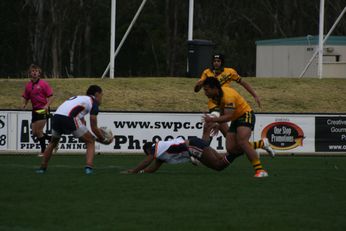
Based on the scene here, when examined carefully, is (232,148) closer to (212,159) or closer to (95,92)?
(212,159)

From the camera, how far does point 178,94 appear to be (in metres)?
31.6

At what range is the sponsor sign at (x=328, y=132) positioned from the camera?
24.6 meters

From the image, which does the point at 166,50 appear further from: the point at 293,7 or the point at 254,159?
the point at 254,159

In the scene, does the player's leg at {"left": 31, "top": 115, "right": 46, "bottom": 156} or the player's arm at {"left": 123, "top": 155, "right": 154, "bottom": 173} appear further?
the player's leg at {"left": 31, "top": 115, "right": 46, "bottom": 156}

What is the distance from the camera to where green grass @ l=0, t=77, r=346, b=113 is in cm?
3031

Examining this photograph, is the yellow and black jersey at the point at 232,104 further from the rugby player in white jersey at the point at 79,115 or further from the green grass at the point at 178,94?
the green grass at the point at 178,94

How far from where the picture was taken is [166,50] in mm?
59219

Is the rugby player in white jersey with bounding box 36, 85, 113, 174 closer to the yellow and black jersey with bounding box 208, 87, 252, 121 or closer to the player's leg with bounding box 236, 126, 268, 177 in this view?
the yellow and black jersey with bounding box 208, 87, 252, 121

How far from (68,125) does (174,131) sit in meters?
8.64

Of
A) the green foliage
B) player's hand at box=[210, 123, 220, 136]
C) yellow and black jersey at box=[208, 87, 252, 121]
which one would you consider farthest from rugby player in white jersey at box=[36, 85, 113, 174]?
the green foliage

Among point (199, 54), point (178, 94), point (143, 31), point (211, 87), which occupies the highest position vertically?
point (143, 31)

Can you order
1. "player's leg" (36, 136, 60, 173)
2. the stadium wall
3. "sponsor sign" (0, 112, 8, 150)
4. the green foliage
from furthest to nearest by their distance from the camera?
the green foliage
the stadium wall
"sponsor sign" (0, 112, 8, 150)
"player's leg" (36, 136, 60, 173)

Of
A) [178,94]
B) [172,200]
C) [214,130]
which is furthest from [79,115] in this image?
[178,94]

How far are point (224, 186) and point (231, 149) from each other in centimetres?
167
